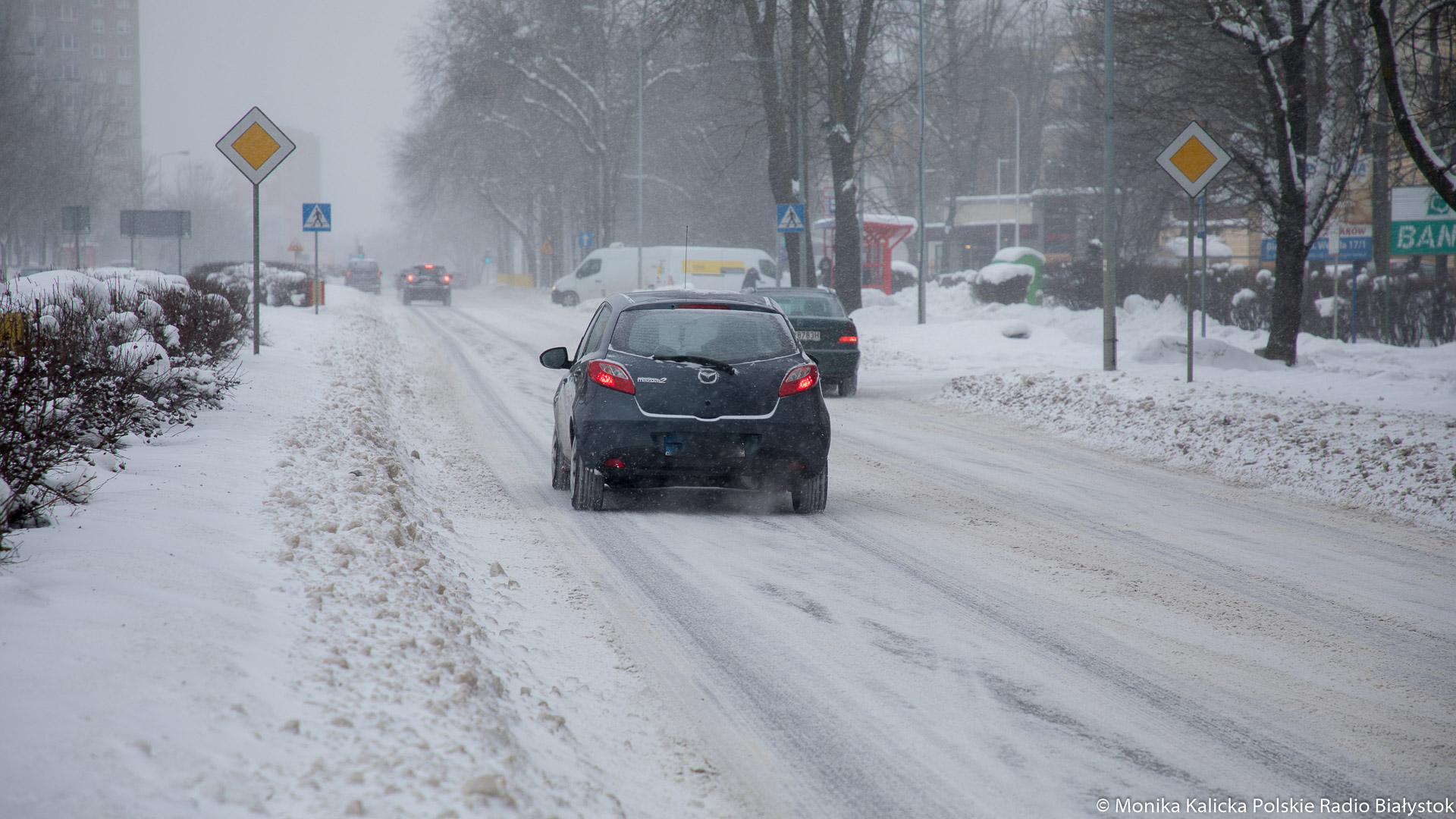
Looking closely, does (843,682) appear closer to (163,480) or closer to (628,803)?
(628,803)

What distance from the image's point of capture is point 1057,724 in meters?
4.26

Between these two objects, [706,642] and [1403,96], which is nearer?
[706,642]

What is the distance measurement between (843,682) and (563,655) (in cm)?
115

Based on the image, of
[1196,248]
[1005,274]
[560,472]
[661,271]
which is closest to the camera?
[560,472]

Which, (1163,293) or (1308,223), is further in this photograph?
(1163,293)

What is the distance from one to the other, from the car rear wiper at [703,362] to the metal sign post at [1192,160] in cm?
797

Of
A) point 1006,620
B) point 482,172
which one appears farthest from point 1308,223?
point 482,172

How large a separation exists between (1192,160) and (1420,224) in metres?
10.7

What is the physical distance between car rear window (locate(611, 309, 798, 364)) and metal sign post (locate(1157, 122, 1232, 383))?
750 cm

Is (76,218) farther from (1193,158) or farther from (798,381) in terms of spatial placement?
(798,381)

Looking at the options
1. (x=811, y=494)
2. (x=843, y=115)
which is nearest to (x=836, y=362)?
(x=811, y=494)

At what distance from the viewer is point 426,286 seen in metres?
54.0

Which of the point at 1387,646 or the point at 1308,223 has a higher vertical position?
the point at 1308,223

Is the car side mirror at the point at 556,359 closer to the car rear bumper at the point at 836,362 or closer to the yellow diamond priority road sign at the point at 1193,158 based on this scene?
the yellow diamond priority road sign at the point at 1193,158
